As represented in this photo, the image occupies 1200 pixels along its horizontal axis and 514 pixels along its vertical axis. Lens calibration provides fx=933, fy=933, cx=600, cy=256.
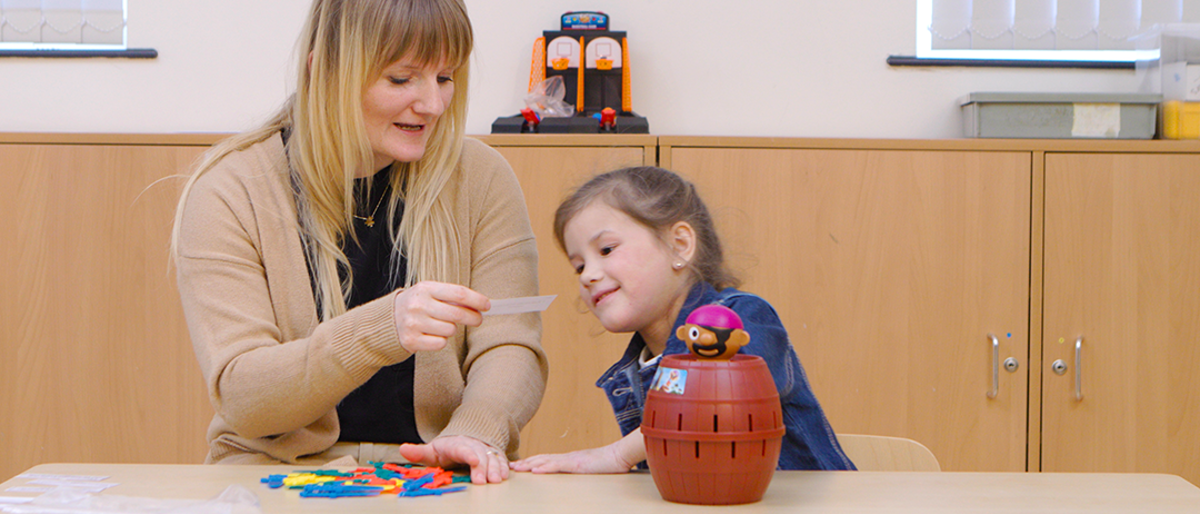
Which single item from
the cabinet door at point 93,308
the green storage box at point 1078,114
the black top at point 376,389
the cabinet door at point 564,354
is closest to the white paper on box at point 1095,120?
the green storage box at point 1078,114

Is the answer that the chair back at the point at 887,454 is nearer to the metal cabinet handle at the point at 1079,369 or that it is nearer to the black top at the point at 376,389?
the black top at the point at 376,389

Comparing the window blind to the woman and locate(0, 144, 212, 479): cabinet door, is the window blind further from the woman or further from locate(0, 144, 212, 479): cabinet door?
the woman

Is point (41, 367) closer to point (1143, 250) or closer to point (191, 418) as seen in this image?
point (191, 418)

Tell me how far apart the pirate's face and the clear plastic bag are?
40 cm

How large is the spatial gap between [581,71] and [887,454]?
1.37 m

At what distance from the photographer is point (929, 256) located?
2113 millimetres

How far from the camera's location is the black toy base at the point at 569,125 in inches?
85.5

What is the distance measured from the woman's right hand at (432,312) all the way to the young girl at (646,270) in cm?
26

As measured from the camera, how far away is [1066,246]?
6.92ft

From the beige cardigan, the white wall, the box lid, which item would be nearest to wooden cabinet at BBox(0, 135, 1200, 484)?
the box lid

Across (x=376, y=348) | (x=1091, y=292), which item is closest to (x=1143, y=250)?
(x=1091, y=292)

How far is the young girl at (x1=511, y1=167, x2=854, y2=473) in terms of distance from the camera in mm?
1116

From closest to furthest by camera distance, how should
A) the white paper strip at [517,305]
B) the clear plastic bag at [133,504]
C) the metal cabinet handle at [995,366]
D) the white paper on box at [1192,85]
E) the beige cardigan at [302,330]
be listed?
the clear plastic bag at [133,504]
the white paper strip at [517,305]
the beige cardigan at [302,330]
the metal cabinet handle at [995,366]
the white paper on box at [1192,85]

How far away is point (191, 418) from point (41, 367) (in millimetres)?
357
